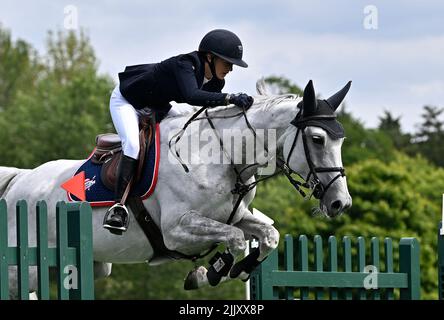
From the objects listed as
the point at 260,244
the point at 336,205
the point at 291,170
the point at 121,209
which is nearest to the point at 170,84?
the point at 121,209

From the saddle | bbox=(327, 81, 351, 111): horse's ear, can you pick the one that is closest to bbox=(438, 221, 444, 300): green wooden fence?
bbox=(327, 81, 351, 111): horse's ear

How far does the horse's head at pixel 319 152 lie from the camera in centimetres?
759

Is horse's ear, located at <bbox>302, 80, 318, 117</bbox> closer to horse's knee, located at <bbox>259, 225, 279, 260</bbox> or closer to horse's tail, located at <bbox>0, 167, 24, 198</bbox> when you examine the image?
horse's knee, located at <bbox>259, 225, 279, 260</bbox>

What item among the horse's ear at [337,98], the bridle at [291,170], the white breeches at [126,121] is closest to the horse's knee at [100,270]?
the white breeches at [126,121]

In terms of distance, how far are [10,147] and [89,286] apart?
1506 inches

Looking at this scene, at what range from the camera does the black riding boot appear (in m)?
7.97

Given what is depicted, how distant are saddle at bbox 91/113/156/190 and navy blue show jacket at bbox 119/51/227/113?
0.46 feet

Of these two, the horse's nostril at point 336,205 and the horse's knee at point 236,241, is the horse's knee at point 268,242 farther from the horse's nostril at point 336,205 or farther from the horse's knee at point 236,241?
the horse's nostril at point 336,205

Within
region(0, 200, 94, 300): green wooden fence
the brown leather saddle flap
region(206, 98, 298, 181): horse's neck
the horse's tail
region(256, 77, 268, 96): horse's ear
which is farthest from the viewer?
the horse's tail

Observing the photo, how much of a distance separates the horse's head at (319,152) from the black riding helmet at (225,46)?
0.59 metres

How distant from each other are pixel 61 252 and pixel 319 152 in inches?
83.0

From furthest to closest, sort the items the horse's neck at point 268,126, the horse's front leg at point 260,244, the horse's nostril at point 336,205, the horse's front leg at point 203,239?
the horse's front leg at point 260,244 → the horse's neck at point 268,126 → the horse's front leg at point 203,239 → the horse's nostril at point 336,205

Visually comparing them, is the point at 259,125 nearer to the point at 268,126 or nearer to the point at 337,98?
the point at 268,126

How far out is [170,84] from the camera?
8102mm
